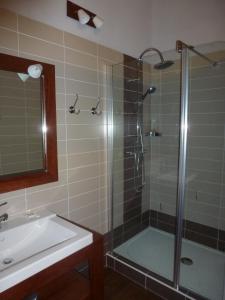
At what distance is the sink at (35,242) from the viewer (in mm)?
1064

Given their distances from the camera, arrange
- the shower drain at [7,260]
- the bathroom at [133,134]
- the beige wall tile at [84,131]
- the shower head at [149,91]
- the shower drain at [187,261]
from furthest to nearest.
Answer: the shower head at [149,91]
the shower drain at [187,261]
the beige wall tile at [84,131]
the bathroom at [133,134]
the shower drain at [7,260]

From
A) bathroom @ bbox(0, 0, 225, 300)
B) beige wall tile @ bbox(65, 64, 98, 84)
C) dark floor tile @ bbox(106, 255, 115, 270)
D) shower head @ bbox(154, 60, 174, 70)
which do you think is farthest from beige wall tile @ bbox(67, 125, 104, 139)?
dark floor tile @ bbox(106, 255, 115, 270)

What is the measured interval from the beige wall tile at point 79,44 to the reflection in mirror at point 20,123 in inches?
16.5

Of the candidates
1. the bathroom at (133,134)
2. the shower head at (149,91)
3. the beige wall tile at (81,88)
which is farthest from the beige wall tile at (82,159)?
the shower head at (149,91)

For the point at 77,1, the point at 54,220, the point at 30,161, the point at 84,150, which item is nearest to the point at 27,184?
the point at 30,161

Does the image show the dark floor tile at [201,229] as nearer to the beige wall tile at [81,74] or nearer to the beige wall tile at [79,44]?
the beige wall tile at [81,74]

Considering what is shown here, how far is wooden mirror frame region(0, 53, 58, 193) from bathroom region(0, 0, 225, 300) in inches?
0.4

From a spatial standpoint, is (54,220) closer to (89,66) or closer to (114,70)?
(89,66)

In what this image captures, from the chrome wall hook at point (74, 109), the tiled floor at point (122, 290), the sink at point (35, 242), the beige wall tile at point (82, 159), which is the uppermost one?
the chrome wall hook at point (74, 109)

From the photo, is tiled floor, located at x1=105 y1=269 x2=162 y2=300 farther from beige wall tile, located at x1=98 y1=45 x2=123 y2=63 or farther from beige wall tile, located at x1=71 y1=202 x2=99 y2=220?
beige wall tile, located at x1=98 y1=45 x2=123 y2=63

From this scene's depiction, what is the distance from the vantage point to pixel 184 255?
7.68 ft

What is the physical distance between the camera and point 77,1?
5.93 feet

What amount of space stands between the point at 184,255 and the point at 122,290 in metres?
0.79

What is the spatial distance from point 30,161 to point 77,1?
1.36m
